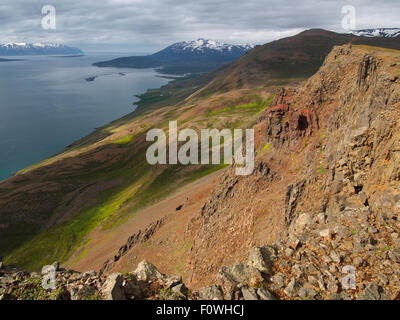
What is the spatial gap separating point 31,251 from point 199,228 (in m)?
47.3

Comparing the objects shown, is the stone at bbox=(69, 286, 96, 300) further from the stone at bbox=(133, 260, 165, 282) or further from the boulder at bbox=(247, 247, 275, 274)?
the boulder at bbox=(247, 247, 275, 274)

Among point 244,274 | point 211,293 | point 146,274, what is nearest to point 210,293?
point 211,293

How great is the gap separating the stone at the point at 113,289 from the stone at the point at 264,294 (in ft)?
17.2

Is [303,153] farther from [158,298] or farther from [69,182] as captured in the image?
[69,182]

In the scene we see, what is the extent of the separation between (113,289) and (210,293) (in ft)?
12.2

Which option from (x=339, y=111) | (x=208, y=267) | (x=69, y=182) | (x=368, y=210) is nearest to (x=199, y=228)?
(x=208, y=267)

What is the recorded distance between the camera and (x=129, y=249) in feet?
154

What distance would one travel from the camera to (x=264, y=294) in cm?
1009

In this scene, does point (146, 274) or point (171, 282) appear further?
point (146, 274)

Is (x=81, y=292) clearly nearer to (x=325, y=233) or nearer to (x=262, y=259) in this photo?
(x=262, y=259)

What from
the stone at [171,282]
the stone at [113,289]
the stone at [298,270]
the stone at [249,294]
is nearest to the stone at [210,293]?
the stone at [249,294]

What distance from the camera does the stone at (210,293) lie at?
33.4ft

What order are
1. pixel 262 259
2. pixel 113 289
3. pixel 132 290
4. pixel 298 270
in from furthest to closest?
pixel 262 259 < pixel 298 270 < pixel 132 290 < pixel 113 289

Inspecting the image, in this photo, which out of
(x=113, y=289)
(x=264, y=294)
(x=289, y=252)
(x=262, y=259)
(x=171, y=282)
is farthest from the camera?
(x=289, y=252)
